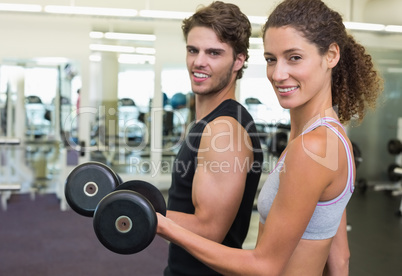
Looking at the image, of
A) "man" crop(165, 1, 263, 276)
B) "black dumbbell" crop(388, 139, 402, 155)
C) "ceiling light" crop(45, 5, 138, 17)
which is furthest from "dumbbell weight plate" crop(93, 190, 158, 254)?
"black dumbbell" crop(388, 139, 402, 155)

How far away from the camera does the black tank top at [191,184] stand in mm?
1242

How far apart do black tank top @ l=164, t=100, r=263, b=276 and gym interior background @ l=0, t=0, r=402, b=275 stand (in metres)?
4.16

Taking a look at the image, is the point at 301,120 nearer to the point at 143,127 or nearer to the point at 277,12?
the point at 277,12

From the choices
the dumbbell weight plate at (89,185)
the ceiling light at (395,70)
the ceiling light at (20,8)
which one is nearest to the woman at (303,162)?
the dumbbell weight plate at (89,185)

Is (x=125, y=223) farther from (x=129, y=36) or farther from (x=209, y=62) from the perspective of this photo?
(x=129, y=36)

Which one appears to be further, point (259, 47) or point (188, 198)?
point (259, 47)

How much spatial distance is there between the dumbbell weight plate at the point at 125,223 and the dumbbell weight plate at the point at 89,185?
11.3 inches

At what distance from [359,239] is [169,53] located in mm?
3612

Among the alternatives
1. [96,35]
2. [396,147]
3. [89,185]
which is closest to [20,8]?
[96,35]

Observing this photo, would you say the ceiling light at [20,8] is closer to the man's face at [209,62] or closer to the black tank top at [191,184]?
the man's face at [209,62]

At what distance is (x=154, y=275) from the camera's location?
3.05m

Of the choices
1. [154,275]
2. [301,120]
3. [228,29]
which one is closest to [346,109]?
[301,120]

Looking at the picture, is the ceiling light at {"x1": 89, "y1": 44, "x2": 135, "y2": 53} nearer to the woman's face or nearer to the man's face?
the man's face

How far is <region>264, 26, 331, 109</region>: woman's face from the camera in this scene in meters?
0.91
